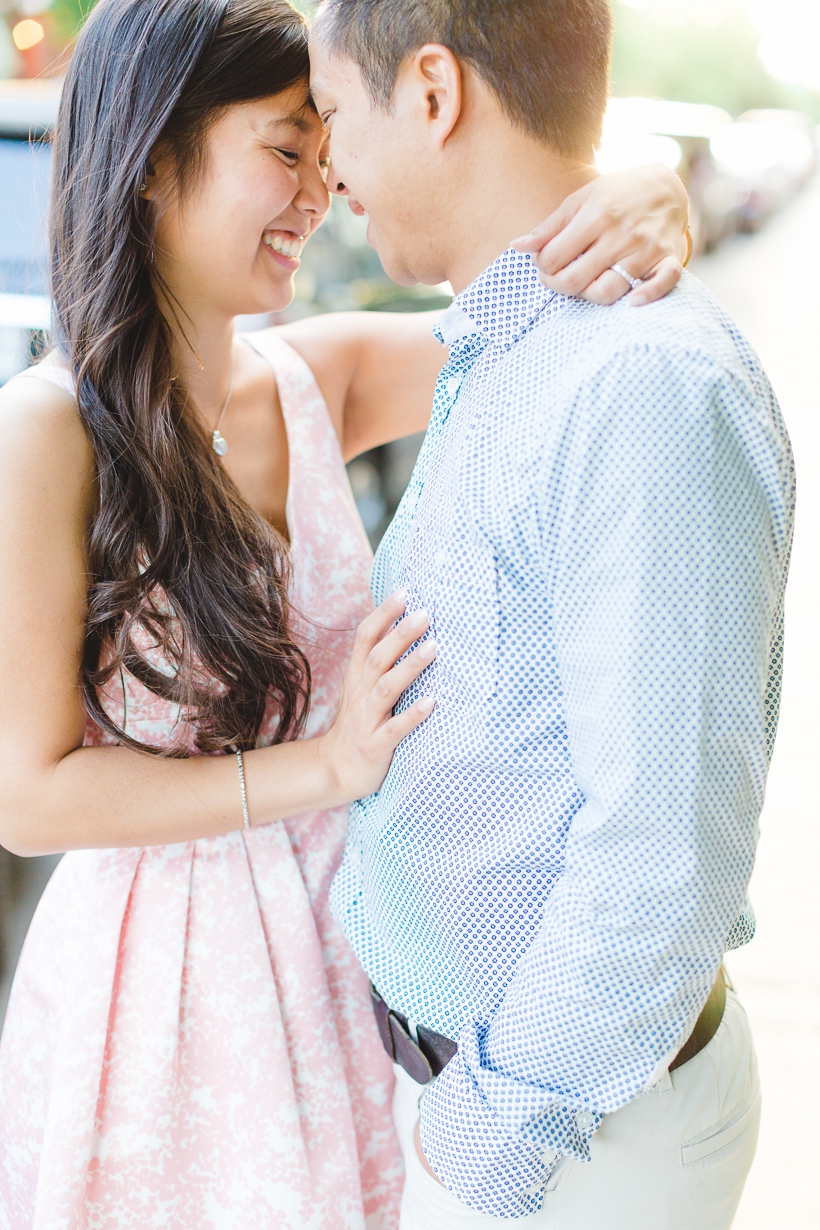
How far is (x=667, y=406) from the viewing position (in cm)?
91

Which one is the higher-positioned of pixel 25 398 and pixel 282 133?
pixel 282 133

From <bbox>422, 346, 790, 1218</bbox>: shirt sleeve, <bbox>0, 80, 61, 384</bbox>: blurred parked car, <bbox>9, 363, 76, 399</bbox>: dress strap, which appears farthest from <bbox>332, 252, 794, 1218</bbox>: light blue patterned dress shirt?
<bbox>0, 80, 61, 384</bbox>: blurred parked car

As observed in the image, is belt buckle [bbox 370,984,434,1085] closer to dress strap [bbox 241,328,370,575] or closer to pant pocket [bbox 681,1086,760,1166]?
pant pocket [bbox 681,1086,760,1166]

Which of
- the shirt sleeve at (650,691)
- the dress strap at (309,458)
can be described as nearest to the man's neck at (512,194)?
the shirt sleeve at (650,691)

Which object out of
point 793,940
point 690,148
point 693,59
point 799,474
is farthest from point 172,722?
point 693,59

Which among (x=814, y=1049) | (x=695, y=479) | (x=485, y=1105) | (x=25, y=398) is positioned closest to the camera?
(x=695, y=479)

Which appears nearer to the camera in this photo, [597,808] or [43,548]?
[597,808]

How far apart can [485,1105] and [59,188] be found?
1327 millimetres

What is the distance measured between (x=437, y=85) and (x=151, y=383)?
1.85ft

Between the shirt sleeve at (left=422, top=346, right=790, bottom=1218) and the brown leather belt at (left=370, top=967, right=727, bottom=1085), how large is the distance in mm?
214

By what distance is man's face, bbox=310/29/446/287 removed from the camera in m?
1.19

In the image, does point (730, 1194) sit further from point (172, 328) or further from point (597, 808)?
point (172, 328)

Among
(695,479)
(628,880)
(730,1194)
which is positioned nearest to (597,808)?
(628,880)

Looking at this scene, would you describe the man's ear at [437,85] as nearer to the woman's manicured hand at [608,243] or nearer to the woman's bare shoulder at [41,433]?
the woman's manicured hand at [608,243]
